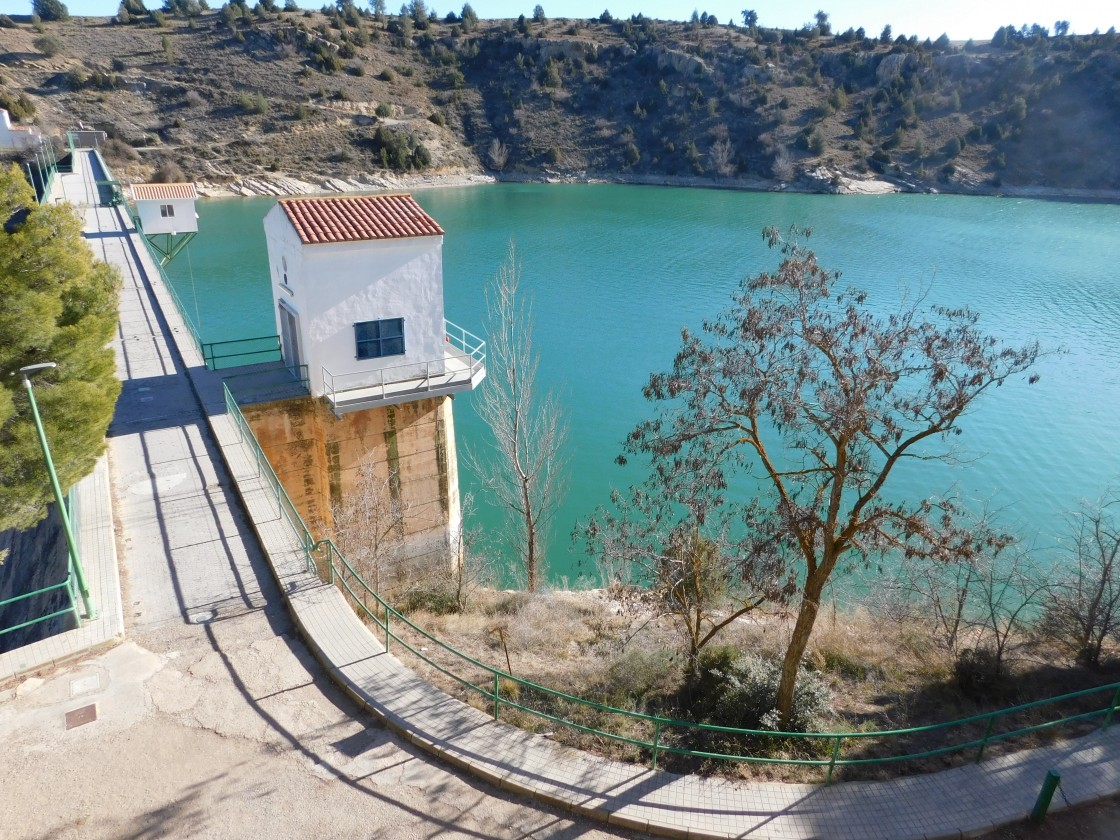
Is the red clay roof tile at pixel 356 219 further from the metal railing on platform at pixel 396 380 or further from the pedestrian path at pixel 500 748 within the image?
the pedestrian path at pixel 500 748

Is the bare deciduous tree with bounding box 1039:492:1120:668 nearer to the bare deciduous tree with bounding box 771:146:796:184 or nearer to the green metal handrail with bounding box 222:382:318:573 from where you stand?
the green metal handrail with bounding box 222:382:318:573

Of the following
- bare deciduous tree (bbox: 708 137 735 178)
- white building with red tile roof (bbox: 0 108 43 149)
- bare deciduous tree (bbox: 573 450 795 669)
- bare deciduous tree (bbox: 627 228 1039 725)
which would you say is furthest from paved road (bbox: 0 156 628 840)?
bare deciduous tree (bbox: 708 137 735 178)

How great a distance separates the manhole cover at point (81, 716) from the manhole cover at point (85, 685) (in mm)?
268

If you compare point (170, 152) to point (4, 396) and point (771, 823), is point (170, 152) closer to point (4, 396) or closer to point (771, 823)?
point (4, 396)

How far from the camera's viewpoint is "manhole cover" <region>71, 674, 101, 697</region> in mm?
8281

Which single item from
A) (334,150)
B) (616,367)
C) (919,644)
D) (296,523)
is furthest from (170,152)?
(919,644)

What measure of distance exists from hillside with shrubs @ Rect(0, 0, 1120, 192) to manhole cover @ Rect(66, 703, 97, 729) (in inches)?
2781

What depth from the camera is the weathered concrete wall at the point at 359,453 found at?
53.4 feet

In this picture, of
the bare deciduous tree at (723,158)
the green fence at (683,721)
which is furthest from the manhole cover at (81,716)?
the bare deciduous tree at (723,158)

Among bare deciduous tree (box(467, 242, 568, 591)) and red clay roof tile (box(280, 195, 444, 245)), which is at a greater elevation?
red clay roof tile (box(280, 195, 444, 245))

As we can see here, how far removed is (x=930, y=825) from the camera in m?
7.11

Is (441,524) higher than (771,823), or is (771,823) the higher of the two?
(771,823)

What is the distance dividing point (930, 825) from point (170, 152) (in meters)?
80.1

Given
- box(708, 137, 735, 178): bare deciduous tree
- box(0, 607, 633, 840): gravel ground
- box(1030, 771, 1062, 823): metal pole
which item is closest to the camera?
box(0, 607, 633, 840): gravel ground
